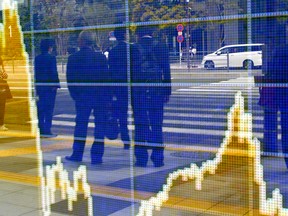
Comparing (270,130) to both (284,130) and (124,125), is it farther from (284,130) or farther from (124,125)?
(124,125)

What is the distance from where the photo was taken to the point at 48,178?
534cm

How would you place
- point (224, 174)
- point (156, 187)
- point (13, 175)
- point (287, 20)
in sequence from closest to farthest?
point (287, 20) → point (224, 174) → point (156, 187) → point (13, 175)

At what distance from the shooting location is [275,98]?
13.1ft

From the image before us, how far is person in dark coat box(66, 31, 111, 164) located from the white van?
1.05 meters

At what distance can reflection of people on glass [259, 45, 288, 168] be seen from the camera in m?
3.96

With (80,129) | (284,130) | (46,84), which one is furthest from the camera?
(46,84)

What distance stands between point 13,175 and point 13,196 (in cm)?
32

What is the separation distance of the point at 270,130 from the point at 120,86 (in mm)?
1363

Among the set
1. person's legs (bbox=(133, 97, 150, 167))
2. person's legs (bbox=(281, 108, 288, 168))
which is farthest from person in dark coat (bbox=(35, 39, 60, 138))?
person's legs (bbox=(281, 108, 288, 168))

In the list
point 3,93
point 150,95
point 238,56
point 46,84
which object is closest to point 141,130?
point 150,95

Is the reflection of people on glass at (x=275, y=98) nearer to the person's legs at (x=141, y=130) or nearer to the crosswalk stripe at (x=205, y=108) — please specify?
the crosswalk stripe at (x=205, y=108)

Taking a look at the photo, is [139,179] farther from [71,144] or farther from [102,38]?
[102,38]

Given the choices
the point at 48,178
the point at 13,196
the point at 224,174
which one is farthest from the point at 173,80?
the point at 13,196

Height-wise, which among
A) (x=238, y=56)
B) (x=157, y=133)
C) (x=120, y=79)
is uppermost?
(x=238, y=56)
